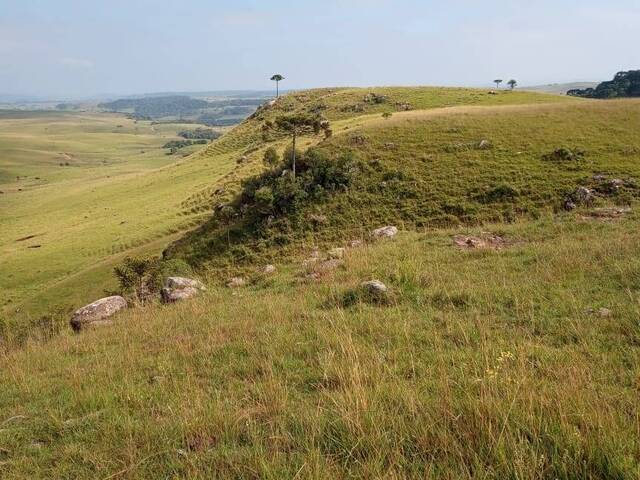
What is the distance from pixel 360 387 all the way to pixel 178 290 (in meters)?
13.4

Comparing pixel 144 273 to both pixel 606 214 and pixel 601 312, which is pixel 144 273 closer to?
pixel 606 214

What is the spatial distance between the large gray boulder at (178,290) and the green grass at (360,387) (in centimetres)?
405

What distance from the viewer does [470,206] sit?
32.5m

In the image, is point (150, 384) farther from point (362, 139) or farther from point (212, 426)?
point (362, 139)

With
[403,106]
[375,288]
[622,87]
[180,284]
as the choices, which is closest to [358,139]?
[180,284]

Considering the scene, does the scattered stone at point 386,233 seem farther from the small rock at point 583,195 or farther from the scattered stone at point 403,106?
the scattered stone at point 403,106

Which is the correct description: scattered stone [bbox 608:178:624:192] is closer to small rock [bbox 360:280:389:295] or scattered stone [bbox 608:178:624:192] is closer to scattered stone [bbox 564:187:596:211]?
scattered stone [bbox 564:187:596:211]

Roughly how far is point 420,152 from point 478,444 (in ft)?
131

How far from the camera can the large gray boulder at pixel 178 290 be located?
16.2 m

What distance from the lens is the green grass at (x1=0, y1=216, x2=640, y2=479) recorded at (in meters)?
3.74

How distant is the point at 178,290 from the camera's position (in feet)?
56.2

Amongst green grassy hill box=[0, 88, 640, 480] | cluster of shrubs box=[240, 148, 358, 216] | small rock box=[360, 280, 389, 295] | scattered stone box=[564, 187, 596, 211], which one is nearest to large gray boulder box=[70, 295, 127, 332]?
green grassy hill box=[0, 88, 640, 480]

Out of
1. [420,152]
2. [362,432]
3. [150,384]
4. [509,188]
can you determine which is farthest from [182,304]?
[420,152]

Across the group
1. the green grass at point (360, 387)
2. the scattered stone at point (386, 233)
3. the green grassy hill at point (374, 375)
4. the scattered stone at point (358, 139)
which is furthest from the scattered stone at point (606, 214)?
the scattered stone at point (358, 139)
